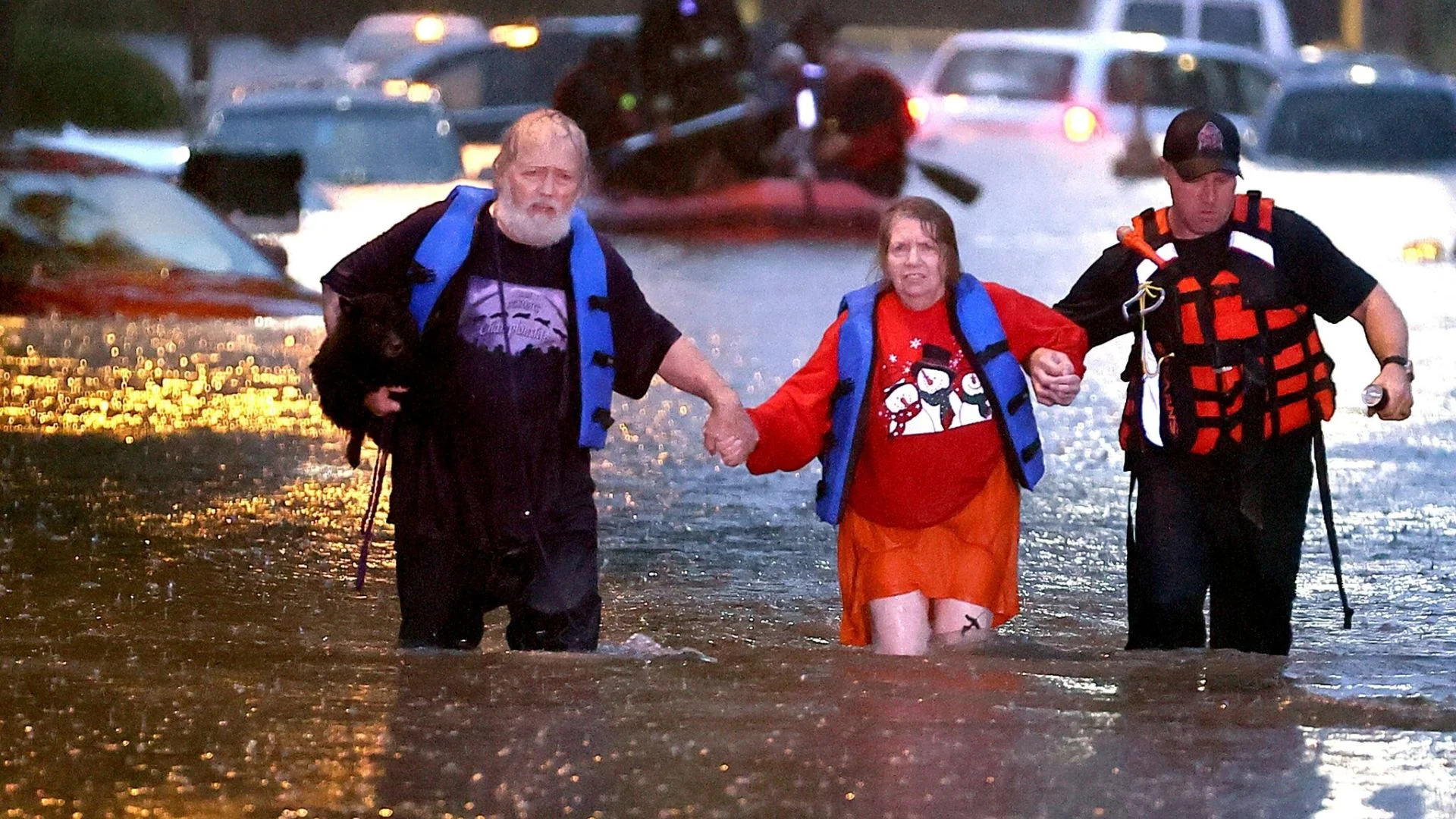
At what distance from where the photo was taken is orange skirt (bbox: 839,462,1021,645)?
655 cm

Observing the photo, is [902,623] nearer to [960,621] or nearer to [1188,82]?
[960,621]

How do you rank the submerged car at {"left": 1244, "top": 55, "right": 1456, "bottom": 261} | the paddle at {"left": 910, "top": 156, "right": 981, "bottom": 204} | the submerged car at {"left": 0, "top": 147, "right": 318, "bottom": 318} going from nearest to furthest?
the submerged car at {"left": 0, "top": 147, "right": 318, "bottom": 318}
the paddle at {"left": 910, "top": 156, "right": 981, "bottom": 204}
the submerged car at {"left": 1244, "top": 55, "right": 1456, "bottom": 261}

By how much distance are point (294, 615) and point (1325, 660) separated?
8.86ft

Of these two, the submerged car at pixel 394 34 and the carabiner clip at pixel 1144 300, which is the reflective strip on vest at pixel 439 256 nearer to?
the carabiner clip at pixel 1144 300

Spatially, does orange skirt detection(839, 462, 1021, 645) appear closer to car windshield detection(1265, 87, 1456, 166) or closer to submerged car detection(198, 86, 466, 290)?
submerged car detection(198, 86, 466, 290)

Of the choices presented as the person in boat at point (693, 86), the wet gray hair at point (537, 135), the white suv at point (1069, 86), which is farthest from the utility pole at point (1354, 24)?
the wet gray hair at point (537, 135)

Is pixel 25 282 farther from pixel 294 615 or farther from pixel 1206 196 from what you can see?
pixel 1206 196

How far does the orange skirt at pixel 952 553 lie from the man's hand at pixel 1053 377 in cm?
28

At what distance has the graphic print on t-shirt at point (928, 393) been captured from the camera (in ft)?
21.1

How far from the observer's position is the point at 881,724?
18.9 ft

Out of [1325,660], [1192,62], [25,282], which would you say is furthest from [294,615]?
[1192,62]

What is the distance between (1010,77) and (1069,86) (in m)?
0.47

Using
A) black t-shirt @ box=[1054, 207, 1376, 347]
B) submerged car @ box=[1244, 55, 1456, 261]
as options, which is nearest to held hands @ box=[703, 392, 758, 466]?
black t-shirt @ box=[1054, 207, 1376, 347]

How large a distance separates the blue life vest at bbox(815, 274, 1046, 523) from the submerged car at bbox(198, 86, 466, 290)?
12.4 metres
